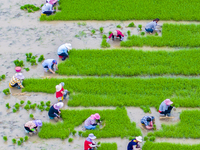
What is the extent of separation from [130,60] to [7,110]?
5636 mm

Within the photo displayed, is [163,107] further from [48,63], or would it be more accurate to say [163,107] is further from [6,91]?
[6,91]

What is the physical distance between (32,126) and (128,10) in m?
8.32

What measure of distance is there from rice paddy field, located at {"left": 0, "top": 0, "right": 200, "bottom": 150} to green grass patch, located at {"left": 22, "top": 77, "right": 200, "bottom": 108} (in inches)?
1.6

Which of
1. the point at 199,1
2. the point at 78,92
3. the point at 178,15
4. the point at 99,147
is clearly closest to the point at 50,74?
the point at 78,92

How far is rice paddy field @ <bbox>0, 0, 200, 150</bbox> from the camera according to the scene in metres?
10.8

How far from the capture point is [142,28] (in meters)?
15.0

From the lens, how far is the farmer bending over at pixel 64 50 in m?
13.3

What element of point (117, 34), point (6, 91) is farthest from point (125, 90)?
point (6, 91)

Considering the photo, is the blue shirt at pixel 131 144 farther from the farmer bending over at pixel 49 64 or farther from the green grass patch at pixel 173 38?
the green grass patch at pixel 173 38

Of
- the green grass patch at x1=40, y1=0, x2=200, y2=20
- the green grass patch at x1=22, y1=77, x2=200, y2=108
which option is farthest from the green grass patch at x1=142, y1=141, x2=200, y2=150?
the green grass patch at x1=40, y1=0, x2=200, y2=20

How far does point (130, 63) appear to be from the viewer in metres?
13.1

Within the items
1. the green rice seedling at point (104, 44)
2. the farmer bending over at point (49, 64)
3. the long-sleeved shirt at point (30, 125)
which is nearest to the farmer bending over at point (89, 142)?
the long-sleeved shirt at point (30, 125)

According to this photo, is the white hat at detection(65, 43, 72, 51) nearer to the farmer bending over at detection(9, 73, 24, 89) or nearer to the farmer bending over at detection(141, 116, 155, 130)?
the farmer bending over at detection(9, 73, 24, 89)

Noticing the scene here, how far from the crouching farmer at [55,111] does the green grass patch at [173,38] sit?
187 inches
